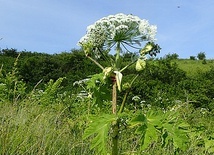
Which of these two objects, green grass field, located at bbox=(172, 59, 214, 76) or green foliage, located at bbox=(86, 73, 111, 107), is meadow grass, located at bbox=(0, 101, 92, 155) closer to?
green foliage, located at bbox=(86, 73, 111, 107)

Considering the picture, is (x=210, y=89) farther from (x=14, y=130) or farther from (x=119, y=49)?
(x=119, y=49)

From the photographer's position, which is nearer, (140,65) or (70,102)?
(140,65)

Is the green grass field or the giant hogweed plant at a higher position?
the green grass field

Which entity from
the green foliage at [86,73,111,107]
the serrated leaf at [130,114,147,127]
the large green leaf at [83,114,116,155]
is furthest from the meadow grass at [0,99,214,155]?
the large green leaf at [83,114,116,155]

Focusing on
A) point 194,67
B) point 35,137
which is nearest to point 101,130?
point 35,137

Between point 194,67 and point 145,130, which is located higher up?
point 194,67

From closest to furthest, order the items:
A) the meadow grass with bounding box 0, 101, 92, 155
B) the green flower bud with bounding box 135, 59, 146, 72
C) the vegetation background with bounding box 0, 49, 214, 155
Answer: the green flower bud with bounding box 135, 59, 146, 72 → the meadow grass with bounding box 0, 101, 92, 155 → the vegetation background with bounding box 0, 49, 214, 155

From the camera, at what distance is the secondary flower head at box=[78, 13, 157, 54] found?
245 cm

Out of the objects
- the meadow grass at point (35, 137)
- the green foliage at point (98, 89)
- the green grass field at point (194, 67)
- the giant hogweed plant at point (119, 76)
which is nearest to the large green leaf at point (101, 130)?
the giant hogweed plant at point (119, 76)

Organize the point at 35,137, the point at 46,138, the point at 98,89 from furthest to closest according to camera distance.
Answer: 1. the point at 46,138
2. the point at 35,137
3. the point at 98,89

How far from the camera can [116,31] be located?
8.01 feet

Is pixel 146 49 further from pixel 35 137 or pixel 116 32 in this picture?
pixel 35 137

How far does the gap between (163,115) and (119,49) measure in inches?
17.1

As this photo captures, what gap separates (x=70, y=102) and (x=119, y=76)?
5.66 metres
